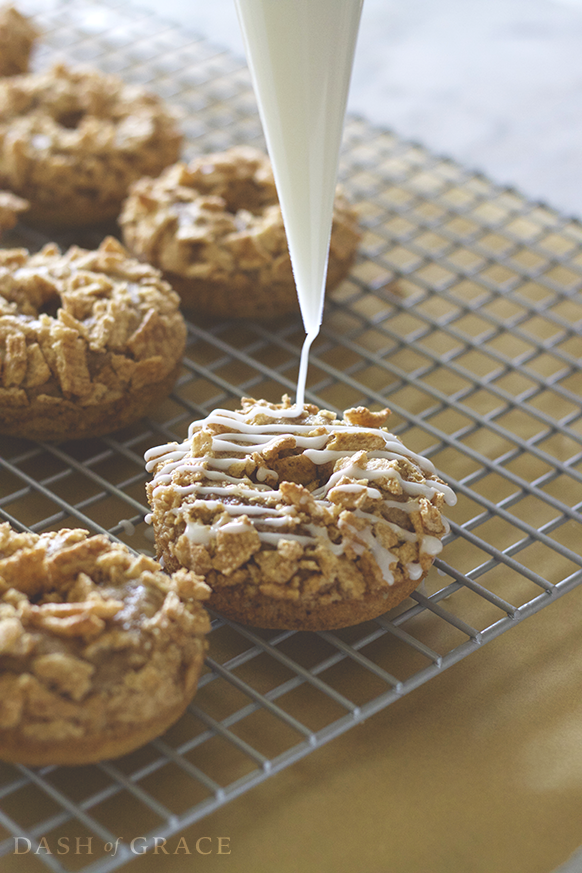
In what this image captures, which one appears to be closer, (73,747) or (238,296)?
(73,747)

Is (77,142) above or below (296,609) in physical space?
above

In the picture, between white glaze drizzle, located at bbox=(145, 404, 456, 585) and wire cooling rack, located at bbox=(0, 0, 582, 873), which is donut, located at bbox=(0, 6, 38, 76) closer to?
wire cooling rack, located at bbox=(0, 0, 582, 873)

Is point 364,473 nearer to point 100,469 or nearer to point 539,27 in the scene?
point 100,469

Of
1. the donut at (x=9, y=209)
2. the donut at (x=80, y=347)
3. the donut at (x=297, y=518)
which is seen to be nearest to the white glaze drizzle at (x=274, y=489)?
the donut at (x=297, y=518)

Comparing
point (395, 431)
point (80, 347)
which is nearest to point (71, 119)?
point (80, 347)

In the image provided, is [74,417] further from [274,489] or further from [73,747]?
[73,747]

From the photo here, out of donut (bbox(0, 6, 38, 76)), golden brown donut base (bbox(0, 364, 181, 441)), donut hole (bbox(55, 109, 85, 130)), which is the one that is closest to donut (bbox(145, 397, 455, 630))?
golden brown donut base (bbox(0, 364, 181, 441))
